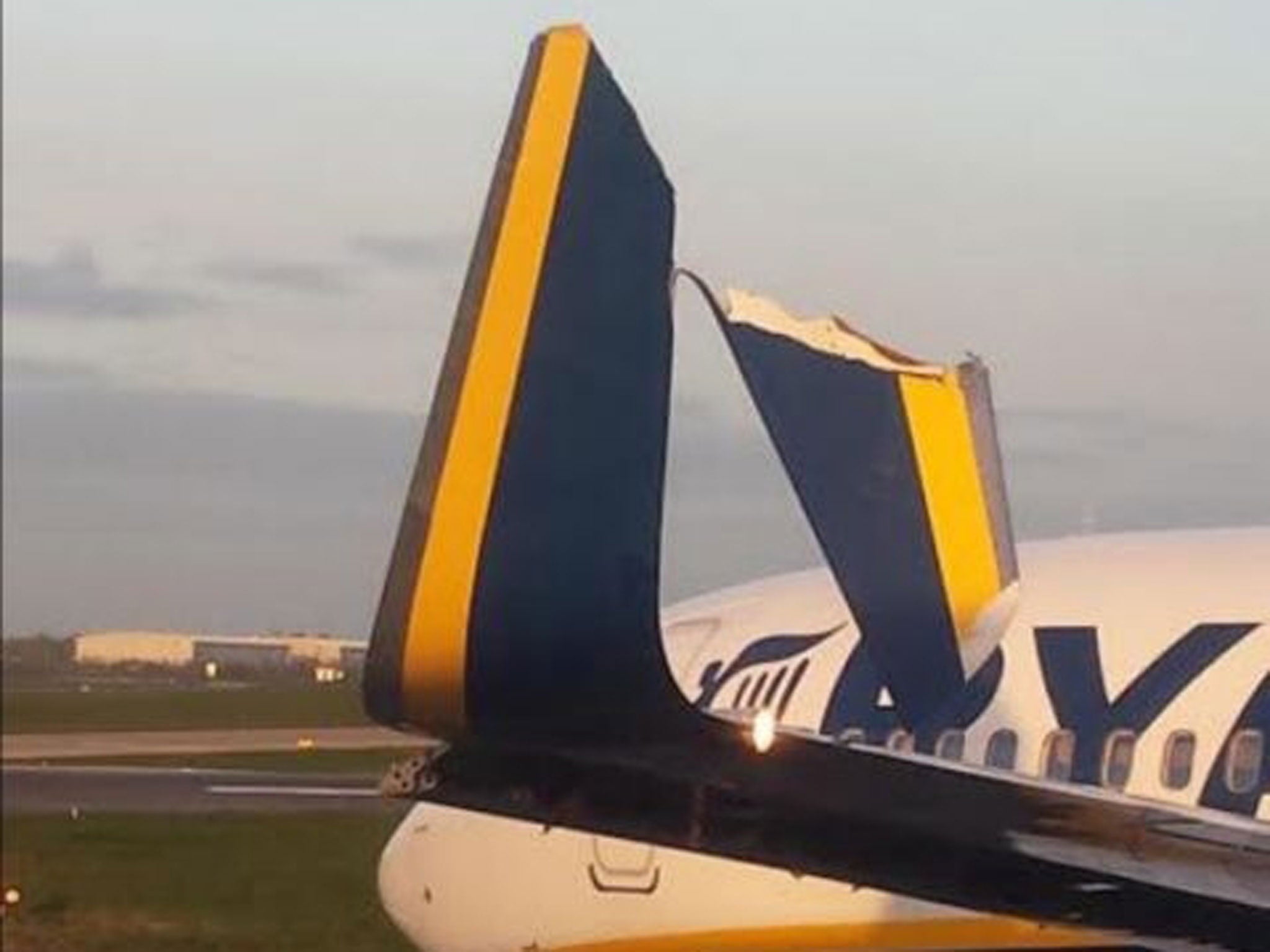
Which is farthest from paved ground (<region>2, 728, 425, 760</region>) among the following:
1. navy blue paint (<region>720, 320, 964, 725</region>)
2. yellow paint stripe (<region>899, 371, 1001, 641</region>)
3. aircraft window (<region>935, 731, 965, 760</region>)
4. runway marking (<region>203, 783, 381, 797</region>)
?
navy blue paint (<region>720, 320, 964, 725</region>)

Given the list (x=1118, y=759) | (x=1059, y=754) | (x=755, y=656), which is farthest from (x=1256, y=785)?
(x=755, y=656)

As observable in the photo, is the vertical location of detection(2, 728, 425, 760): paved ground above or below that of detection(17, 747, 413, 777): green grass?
above

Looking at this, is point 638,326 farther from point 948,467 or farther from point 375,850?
point 375,850

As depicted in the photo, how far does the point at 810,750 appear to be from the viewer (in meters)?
7.07

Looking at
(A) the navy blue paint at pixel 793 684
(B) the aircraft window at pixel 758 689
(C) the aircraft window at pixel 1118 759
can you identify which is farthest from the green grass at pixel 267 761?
(C) the aircraft window at pixel 1118 759

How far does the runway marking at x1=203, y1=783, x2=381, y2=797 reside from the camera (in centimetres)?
4628

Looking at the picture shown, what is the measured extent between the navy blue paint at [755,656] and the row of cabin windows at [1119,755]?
1.93 metres

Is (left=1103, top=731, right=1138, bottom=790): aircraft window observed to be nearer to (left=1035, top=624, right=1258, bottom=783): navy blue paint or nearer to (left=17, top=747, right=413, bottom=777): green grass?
(left=1035, top=624, right=1258, bottom=783): navy blue paint

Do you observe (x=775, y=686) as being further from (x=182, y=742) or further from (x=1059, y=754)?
(x=182, y=742)

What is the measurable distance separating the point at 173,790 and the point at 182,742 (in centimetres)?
235

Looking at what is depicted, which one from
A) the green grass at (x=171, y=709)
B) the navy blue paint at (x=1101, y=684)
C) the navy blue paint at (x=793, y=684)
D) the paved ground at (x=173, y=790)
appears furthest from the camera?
the paved ground at (x=173, y=790)

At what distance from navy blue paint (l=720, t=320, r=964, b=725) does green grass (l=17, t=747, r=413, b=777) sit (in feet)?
138

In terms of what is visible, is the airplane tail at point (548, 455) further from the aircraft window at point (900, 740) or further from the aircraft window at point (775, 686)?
the aircraft window at point (775, 686)

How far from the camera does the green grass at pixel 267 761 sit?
182ft
